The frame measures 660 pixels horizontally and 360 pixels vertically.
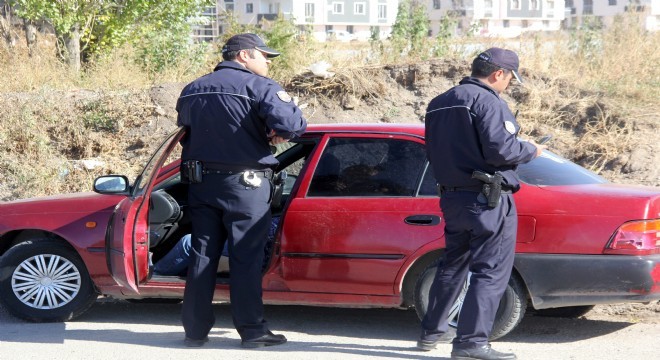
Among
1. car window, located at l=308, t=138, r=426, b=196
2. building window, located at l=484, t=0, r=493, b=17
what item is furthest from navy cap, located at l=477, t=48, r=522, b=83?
building window, located at l=484, t=0, r=493, b=17

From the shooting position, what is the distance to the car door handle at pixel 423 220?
5789 millimetres

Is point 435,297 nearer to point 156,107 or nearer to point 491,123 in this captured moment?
point 491,123

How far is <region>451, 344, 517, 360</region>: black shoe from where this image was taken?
5191 millimetres

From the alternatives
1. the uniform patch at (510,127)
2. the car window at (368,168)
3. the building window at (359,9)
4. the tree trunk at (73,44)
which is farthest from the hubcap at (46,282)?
the building window at (359,9)

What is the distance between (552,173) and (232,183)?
6.63ft

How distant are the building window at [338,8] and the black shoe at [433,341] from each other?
7095cm

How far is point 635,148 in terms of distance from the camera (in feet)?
32.9

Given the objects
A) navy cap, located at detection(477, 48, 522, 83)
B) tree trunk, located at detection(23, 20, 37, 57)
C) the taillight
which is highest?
navy cap, located at detection(477, 48, 522, 83)

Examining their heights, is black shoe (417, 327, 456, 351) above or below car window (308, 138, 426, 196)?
below

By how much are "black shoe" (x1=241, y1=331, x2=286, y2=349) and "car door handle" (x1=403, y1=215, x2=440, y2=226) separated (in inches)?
42.7

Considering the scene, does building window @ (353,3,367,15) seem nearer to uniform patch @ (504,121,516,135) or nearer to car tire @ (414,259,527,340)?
car tire @ (414,259,527,340)

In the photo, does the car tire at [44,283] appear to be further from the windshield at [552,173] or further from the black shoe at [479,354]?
the windshield at [552,173]

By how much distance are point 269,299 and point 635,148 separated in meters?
5.43

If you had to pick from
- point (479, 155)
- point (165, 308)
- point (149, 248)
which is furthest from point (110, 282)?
point (479, 155)
